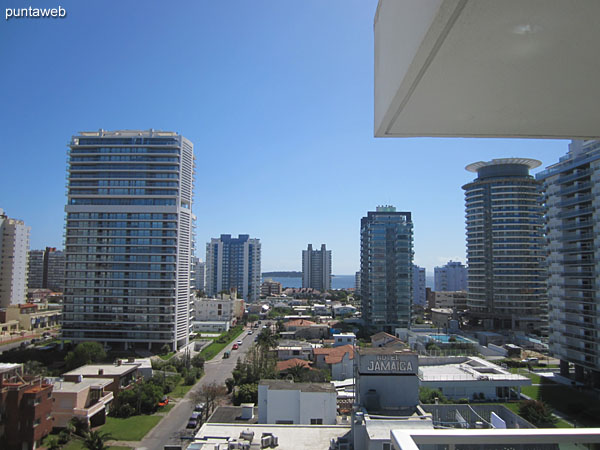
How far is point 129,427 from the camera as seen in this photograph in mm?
12297

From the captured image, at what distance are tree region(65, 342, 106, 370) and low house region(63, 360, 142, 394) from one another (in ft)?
9.26

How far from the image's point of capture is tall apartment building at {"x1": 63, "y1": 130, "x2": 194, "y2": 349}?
21.5 meters

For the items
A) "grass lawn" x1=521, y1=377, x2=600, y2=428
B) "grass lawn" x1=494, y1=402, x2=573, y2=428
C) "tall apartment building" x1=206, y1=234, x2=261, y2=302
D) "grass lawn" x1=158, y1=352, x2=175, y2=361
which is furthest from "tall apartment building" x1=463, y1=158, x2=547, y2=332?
"tall apartment building" x1=206, y1=234, x2=261, y2=302

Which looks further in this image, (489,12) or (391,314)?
(391,314)

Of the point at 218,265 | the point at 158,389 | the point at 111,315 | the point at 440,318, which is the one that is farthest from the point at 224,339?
the point at 218,265

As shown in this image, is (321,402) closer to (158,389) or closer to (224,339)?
(158,389)

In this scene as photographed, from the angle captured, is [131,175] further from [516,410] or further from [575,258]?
[575,258]

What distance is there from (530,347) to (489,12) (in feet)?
94.9

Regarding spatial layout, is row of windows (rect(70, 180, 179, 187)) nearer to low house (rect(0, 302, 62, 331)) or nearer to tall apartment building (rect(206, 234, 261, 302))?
low house (rect(0, 302, 62, 331))

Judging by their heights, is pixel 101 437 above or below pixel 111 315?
below

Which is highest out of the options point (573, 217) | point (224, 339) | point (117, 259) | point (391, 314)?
point (573, 217)

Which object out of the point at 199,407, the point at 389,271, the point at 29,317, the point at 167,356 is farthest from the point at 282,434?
the point at 29,317

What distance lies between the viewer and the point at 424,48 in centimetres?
84

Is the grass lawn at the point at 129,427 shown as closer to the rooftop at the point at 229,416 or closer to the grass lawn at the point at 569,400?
the rooftop at the point at 229,416
